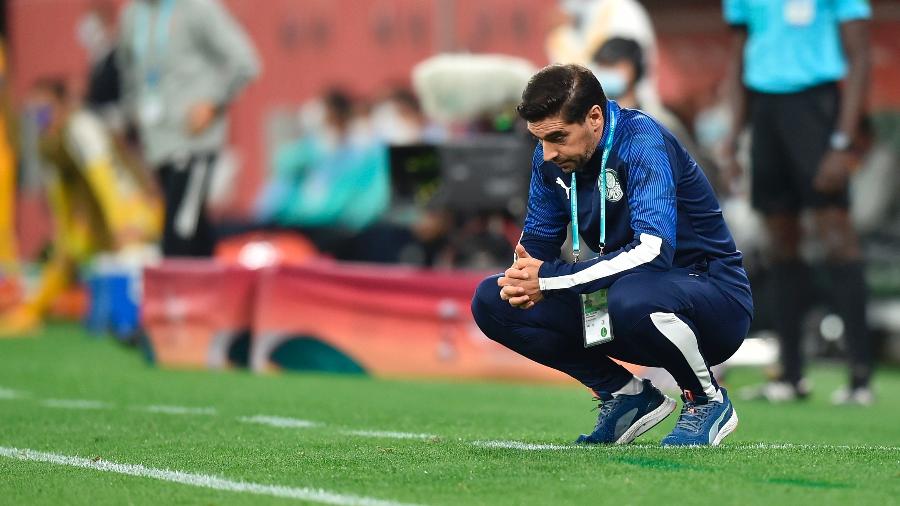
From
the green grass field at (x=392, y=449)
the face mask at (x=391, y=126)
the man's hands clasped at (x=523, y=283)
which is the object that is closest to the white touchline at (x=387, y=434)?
the green grass field at (x=392, y=449)

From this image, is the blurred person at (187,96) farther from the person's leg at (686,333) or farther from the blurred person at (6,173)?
the person's leg at (686,333)

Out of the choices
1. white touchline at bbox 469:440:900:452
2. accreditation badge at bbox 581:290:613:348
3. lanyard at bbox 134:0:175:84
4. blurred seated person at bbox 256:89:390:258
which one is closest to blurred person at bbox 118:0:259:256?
lanyard at bbox 134:0:175:84

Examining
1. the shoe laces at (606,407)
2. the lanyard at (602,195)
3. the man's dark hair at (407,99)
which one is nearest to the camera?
the lanyard at (602,195)

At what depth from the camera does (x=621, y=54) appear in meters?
9.22

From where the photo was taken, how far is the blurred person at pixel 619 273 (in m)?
5.36

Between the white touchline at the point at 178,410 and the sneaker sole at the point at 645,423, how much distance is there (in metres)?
2.15

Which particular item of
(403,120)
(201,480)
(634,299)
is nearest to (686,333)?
(634,299)

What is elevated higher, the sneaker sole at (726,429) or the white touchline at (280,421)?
the sneaker sole at (726,429)

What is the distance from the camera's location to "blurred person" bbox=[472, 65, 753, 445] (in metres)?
A: 5.36

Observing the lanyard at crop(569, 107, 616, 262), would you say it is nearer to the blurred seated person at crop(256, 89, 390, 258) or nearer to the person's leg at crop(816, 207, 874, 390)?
the person's leg at crop(816, 207, 874, 390)

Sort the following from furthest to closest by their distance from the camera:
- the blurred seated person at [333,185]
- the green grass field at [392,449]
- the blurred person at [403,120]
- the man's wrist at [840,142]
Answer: the blurred seated person at [333,185] < the blurred person at [403,120] < the man's wrist at [840,142] < the green grass field at [392,449]

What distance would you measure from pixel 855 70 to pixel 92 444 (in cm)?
439

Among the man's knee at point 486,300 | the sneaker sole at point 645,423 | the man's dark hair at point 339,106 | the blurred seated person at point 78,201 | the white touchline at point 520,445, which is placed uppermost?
the man's knee at point 486,300

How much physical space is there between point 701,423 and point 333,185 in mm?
10668
